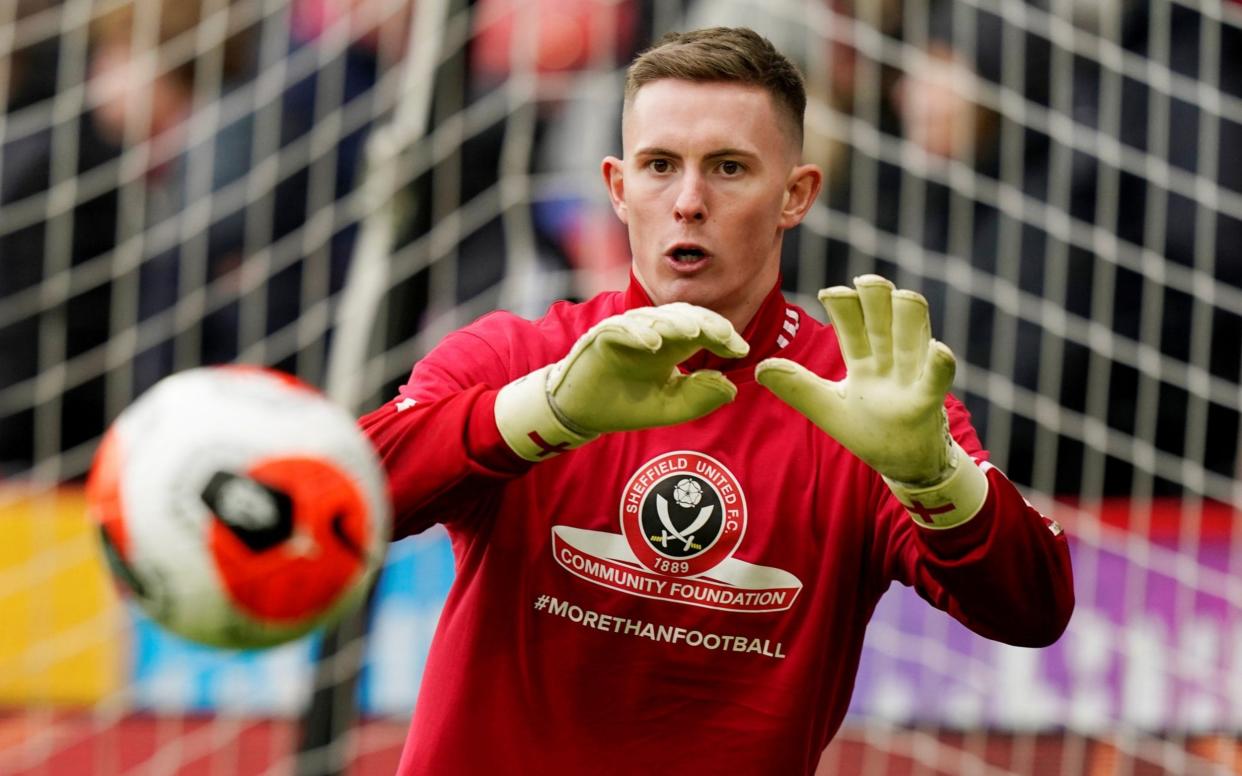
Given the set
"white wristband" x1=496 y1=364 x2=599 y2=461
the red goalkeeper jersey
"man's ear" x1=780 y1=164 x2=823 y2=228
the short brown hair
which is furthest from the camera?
"man's ear" x1=780 y1=164 x2=823 y2=228

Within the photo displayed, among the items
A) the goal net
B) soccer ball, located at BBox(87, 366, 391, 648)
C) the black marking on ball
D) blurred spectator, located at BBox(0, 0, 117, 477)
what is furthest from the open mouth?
blurred spectator, located at BBox(0, 0, 117, 477)

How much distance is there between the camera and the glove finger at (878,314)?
213cm

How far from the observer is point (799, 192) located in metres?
2.70

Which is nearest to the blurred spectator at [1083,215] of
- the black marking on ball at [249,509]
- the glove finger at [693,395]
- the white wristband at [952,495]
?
the white wristband at [952,495]

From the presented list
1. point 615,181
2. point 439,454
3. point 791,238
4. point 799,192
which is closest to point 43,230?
point 791,238

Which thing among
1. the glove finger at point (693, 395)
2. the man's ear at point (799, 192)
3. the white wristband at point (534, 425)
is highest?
the man's ear at point (799, 192)

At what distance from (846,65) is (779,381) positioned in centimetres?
299

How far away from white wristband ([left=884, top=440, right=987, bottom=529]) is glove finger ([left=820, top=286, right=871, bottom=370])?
0.17 metres

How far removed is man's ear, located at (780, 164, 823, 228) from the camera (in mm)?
2664

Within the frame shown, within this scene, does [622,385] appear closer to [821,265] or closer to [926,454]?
[926,454]

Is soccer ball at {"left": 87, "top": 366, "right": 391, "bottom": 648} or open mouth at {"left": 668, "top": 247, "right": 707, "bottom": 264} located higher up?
open mouth at {"left": 668, "top": 247, "right": 707, "bottom": 264}

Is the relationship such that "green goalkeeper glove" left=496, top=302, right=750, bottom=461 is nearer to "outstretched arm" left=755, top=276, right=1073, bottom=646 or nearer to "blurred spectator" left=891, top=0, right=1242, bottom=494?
"outstretched arm" left=755, top=276, right=1073, bottom=646

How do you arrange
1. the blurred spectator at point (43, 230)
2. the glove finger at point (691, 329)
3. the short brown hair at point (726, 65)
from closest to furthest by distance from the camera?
1. the glove finger at point (691, 329)
2. the short brown hair at point (726, 65)
3. the blurred spectator at point (43, 230)

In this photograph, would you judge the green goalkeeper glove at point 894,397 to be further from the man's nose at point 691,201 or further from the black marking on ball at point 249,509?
the black marking on ball at point 249,509
